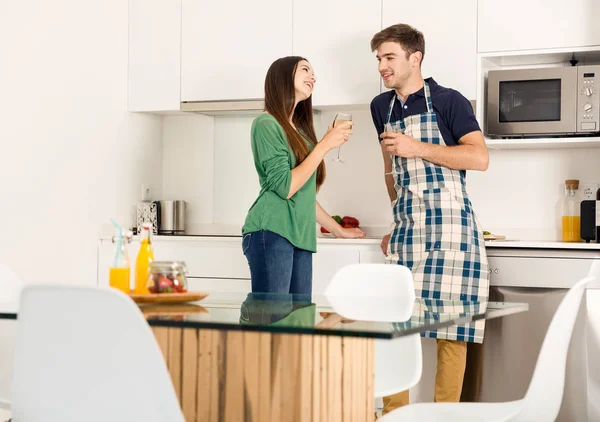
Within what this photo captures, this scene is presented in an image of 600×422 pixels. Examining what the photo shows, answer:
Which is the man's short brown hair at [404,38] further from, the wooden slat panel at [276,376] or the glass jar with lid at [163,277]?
the wooden slat panel at [276,376]

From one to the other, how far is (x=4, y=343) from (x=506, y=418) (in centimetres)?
160

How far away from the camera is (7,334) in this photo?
2.81 metres

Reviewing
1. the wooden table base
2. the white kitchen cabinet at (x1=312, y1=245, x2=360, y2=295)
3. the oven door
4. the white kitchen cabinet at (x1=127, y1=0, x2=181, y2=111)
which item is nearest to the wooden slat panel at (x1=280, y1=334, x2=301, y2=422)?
the wooden table base

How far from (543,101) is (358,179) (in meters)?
1.06

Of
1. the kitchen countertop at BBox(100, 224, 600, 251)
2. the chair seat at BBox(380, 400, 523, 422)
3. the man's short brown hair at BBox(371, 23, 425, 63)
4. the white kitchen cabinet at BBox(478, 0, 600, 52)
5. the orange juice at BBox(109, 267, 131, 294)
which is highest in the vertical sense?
the white kitchen cabinet at BBox(478, 0, 600, 52)

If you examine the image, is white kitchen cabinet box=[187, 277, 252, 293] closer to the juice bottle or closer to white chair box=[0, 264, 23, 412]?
white chair box=[0, 264, 23, 412]

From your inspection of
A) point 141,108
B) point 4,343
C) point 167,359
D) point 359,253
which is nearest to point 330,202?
point 359,253

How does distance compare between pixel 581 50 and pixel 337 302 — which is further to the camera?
pixel 581 50

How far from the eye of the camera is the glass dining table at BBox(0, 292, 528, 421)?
1.96 metres

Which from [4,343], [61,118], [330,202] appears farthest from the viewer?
[330,202]

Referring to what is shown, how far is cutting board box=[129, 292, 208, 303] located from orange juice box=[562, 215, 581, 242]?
7.67 feet

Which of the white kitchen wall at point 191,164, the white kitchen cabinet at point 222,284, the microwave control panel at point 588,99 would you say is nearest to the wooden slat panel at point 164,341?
the white kitchen cabinet at point 222,284

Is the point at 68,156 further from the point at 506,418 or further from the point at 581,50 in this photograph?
the point at 506,418

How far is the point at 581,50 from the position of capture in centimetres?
379
